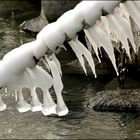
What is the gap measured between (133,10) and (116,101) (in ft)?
18.7

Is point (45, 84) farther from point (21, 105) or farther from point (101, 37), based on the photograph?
point (101, 37)

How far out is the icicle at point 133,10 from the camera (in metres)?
2.54

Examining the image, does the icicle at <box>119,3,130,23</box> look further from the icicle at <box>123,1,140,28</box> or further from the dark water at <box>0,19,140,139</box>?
the dark water at <box>0,19,140,139</box>

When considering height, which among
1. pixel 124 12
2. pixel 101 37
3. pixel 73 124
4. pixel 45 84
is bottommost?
pixel 73 124

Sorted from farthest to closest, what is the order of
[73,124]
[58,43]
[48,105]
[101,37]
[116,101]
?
Result: [116,101], [73,124], [48,105], [101,37], [58,43]

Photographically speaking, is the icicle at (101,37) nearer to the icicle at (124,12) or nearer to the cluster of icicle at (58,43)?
the cluster of icicle at (58,43)

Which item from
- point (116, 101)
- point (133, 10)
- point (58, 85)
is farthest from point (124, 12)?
point (116, 101)

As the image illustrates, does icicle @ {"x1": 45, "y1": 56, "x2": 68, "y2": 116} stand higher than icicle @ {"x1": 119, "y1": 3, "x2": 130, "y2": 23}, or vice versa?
icicle @ {"x1": 119, "y1": 3, "x2": 130, "y2": 23}

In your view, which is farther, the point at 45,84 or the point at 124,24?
the point at 45,84

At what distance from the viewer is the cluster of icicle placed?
2.41 metres

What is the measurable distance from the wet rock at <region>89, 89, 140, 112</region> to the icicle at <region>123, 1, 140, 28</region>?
5.52 metres

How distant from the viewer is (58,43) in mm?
2430

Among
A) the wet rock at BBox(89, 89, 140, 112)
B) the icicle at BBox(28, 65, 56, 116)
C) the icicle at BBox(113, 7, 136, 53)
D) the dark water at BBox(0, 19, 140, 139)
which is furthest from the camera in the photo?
the wet rock at BBox(89, 89, 140, 112)

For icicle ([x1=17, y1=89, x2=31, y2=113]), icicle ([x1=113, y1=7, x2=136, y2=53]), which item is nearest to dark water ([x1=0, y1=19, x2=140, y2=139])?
icicle ([x1=17, y1=89, x2=31, y2=113])
